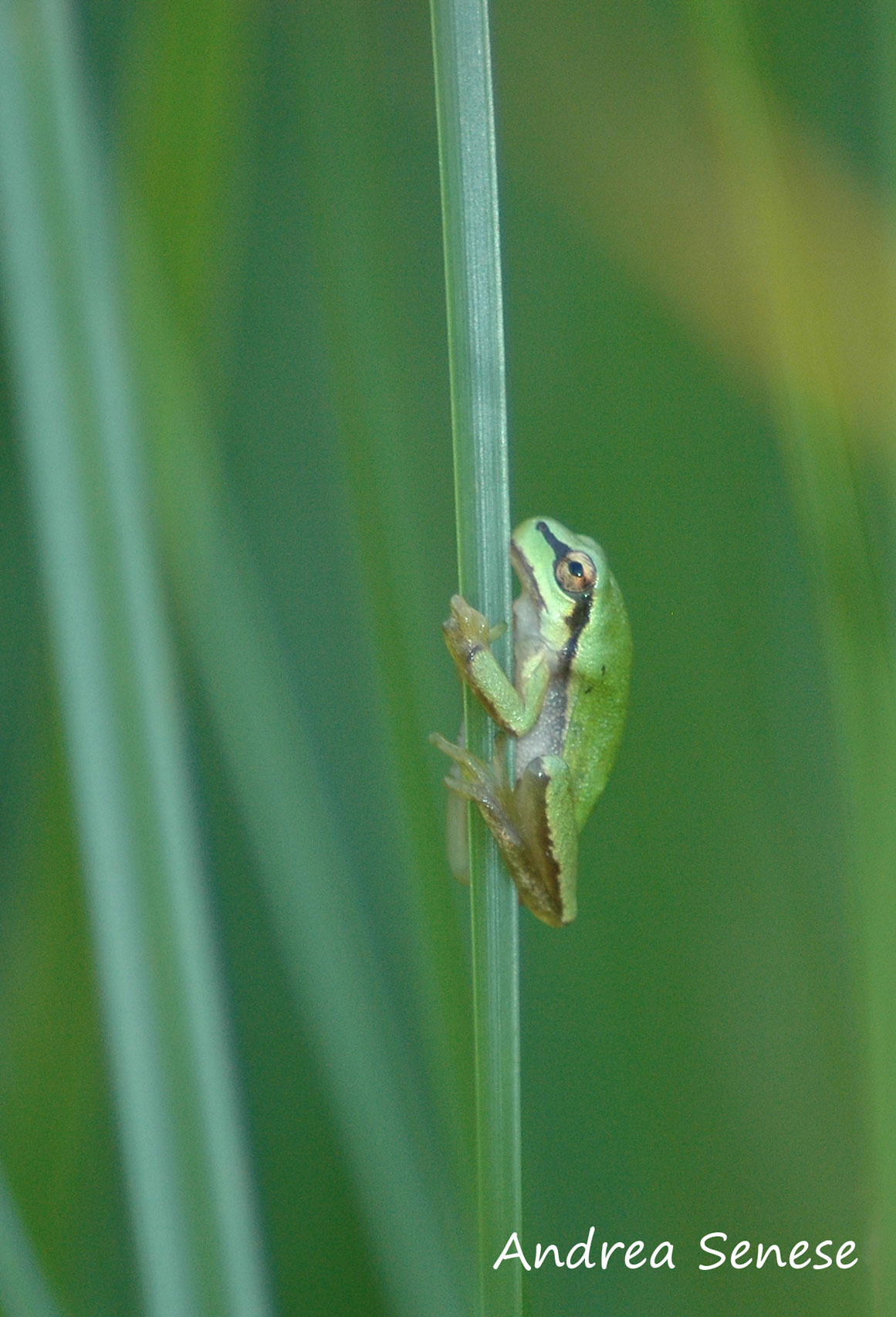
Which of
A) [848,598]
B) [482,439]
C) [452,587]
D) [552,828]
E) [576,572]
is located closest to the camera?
[482,439]

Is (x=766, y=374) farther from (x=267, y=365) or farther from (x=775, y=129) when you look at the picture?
(x=267, y=365)

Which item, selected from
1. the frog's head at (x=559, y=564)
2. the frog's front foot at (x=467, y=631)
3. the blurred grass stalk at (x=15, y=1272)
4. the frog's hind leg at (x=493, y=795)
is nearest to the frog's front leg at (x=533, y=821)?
the frog's hind leg at (x=493, y=795)

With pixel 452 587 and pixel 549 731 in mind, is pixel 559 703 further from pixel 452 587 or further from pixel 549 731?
pixel 452 587

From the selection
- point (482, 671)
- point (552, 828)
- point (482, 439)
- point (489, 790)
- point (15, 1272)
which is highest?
point (482, 439)

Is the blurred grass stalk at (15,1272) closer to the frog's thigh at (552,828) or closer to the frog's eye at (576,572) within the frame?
the frog's thigh at (552,828)

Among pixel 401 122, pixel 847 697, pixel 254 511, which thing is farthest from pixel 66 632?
pixel 401 122

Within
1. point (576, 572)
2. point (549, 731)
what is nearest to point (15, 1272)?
point (549, 731)
